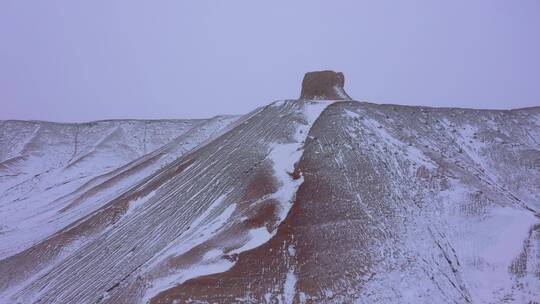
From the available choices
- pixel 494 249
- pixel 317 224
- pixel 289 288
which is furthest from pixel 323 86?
pixel 289 288

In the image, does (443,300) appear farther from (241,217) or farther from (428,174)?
(241,217)

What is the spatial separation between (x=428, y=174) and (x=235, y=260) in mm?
3998

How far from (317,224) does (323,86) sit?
5519 mm

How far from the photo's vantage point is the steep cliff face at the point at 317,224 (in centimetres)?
526

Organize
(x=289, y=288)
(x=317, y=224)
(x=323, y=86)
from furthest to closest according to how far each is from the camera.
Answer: (x=323, y=86) < (x=317, y=224) < (x=289, y=288)

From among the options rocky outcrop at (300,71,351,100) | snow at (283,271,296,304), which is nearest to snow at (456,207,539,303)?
snow at (283,271,296,304)

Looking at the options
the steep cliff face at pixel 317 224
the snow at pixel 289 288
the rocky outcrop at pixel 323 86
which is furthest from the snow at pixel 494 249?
the rocky outcrop at pixel 323 86

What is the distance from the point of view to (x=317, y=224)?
5867 mm

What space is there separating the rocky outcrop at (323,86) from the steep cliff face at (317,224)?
1405mm

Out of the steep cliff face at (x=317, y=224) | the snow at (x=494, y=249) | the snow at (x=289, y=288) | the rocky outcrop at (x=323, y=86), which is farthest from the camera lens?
the rocky outcrop at (x=323, y=86)

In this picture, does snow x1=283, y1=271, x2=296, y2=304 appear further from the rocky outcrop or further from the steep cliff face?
the rocky outcrop

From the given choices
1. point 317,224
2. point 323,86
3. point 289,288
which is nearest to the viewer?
point 289,288

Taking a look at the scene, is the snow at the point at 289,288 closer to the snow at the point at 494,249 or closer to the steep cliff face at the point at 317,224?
the steep cliff face at the point at 317,224

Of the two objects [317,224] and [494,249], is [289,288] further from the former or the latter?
[494,249]
